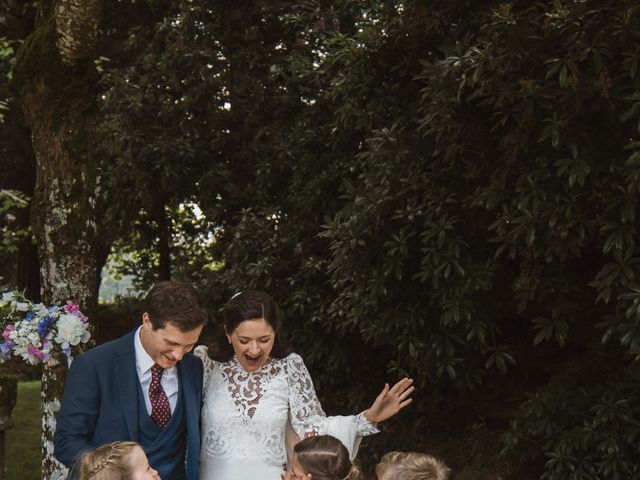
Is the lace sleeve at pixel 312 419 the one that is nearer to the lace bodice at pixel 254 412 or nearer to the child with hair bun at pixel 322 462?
the lace bodice at pixel 254 412

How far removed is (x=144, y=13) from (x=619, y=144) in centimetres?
882

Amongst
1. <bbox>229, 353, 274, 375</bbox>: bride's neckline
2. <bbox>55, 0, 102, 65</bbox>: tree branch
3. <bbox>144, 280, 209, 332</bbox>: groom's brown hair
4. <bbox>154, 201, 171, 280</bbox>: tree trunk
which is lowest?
<bbox>229, 353, 274, 375</bbox>: bride's neckline

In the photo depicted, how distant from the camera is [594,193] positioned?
5.30m

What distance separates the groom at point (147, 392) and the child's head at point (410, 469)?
0.81 metres

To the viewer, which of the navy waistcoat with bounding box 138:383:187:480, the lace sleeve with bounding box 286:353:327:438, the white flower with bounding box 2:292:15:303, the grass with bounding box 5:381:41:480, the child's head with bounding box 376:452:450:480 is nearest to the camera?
the child's head with bounding box 376:452:450:480

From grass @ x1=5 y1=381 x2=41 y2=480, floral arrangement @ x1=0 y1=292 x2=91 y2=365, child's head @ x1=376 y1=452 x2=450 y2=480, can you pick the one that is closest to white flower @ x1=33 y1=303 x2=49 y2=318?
floral arrangement @ x1=0 y1=292 x2=91 y2=365

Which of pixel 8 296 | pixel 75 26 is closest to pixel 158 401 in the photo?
pixel 8 296

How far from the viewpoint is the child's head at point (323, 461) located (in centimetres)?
346

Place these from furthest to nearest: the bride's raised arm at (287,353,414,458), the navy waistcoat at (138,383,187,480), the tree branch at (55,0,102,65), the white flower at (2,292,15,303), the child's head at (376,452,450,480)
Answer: the tree branch at (55,0,102,65)
the white flower at (2,292,15,303)
the bride's raised arm at (287,353,414,458)
the navy waistcoat at (138,383,187,480)
the child's head at (376,452,450,480)

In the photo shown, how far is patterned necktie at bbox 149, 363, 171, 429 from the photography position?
3607mm

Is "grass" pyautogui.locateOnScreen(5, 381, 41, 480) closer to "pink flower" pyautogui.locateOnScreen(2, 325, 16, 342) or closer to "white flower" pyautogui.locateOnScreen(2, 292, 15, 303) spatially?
"white flower" pyautogui.locateOnScreen(2, 292, 15, 303)

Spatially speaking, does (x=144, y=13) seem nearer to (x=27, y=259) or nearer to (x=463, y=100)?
(x=27, y=259)

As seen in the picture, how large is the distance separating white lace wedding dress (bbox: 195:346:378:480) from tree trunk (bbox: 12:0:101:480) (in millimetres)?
1613

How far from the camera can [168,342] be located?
3473 mm
